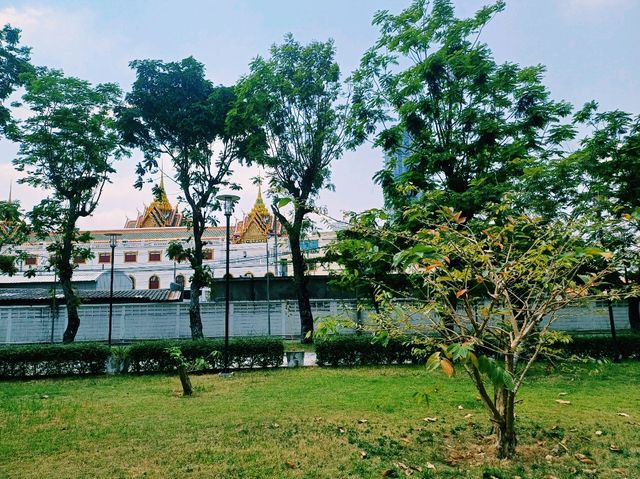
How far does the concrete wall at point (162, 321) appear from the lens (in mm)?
19062

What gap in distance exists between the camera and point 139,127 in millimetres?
16781

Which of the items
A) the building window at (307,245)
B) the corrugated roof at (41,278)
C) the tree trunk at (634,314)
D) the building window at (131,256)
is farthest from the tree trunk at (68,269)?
the building window at (131,256)

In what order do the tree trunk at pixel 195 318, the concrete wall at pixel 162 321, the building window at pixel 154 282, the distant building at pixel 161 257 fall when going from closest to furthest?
the tree trunk at pixel 195 318, the concrete wall at pixel 162 321, the distant building at pixel 161 257, the building window at pixel 154 282

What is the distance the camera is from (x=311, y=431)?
217 inches

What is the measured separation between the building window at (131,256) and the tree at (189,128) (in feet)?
107

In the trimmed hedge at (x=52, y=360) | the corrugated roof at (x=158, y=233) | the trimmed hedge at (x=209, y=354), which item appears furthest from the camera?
the corrugated roof at (x=158, y=233)

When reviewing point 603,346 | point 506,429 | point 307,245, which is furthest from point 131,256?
point 506,429

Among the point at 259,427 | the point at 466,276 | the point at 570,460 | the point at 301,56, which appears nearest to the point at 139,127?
the point at 301,56

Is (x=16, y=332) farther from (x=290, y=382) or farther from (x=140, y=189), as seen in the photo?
(x=290, y=382)

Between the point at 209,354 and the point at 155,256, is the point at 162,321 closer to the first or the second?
the point at 209,354

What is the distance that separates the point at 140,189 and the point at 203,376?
31.8 ft

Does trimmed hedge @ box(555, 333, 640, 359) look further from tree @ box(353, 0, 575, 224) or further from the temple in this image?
the temple

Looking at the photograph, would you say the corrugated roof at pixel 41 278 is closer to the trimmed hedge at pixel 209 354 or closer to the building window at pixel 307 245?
→ the building window at pixel 307 245

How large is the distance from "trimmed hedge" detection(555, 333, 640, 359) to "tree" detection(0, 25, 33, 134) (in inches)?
620
